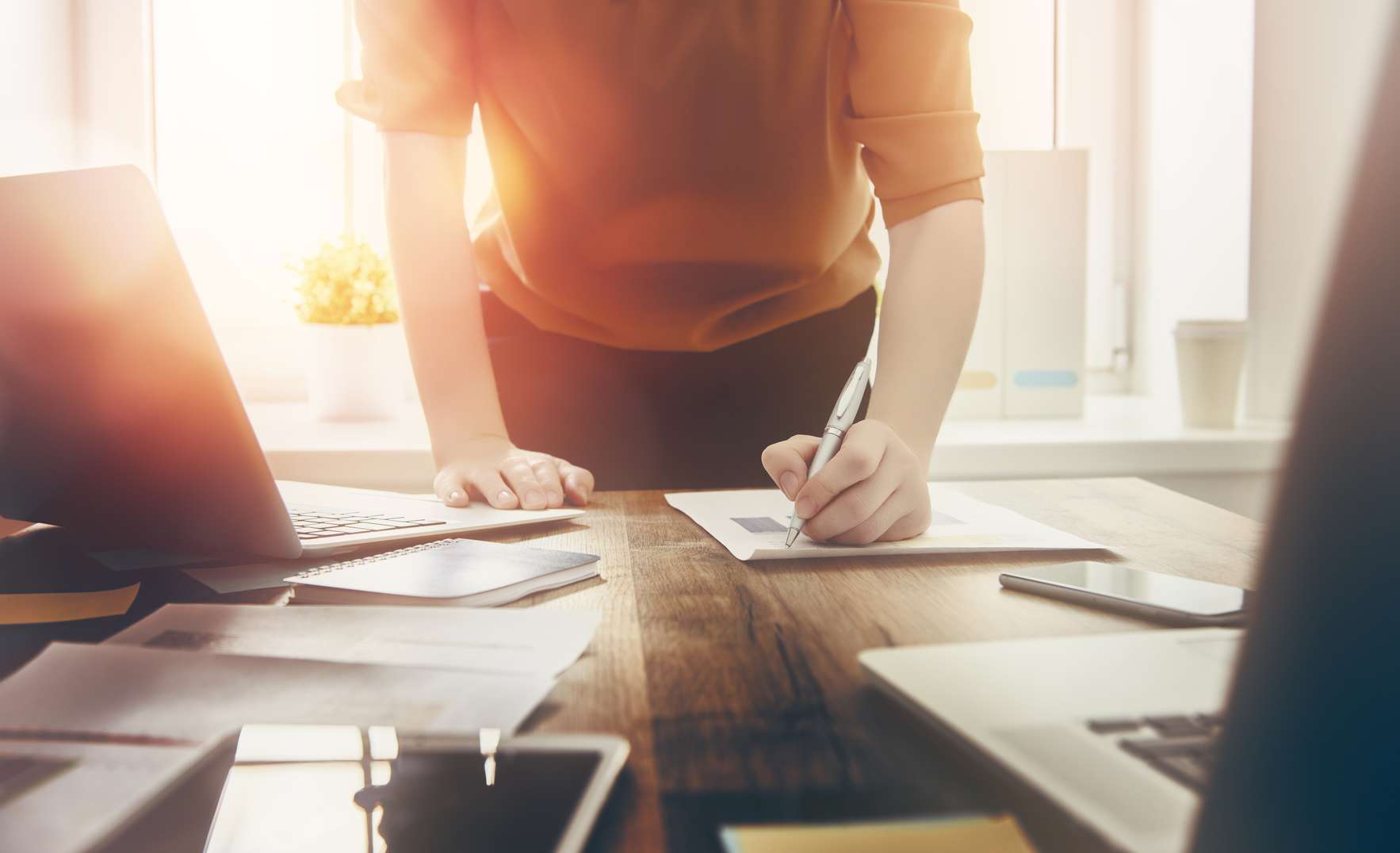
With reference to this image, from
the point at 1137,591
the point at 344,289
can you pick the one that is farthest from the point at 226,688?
the point at 344,289

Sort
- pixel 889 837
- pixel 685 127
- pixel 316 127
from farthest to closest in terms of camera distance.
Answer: pixel 316 127, pixel 685 127, pixel 889 837

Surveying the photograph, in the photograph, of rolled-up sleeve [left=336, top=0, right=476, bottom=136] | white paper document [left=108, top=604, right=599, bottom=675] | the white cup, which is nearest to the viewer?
white paper document [left=108, top=604, right=599, bottom=675]

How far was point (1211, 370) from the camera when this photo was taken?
5.84 feet

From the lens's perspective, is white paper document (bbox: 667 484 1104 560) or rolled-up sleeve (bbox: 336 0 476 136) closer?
white paper document (bbox: 667 484 1104 560)

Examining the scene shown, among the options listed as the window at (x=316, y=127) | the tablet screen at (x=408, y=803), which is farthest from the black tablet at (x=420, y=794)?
the window at (x=316, y=127)

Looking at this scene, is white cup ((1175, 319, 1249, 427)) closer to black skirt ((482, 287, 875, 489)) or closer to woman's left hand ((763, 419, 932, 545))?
black skirt ((482, 287, 875, 489))

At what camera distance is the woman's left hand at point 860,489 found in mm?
628

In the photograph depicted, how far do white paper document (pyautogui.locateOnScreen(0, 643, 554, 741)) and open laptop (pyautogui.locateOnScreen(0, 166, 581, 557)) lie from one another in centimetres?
17

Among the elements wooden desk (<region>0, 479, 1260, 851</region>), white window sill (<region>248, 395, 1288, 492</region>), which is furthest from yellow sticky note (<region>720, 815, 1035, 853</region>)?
white window sill (<region>248, 395, 1288, 492</region>)

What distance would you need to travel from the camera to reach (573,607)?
50 centimetres

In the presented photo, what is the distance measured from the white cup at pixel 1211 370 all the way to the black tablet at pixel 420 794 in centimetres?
176

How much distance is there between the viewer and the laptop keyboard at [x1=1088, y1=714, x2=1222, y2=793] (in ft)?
0.85

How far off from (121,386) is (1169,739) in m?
0.54

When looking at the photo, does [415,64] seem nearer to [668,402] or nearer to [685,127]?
[685,127]
